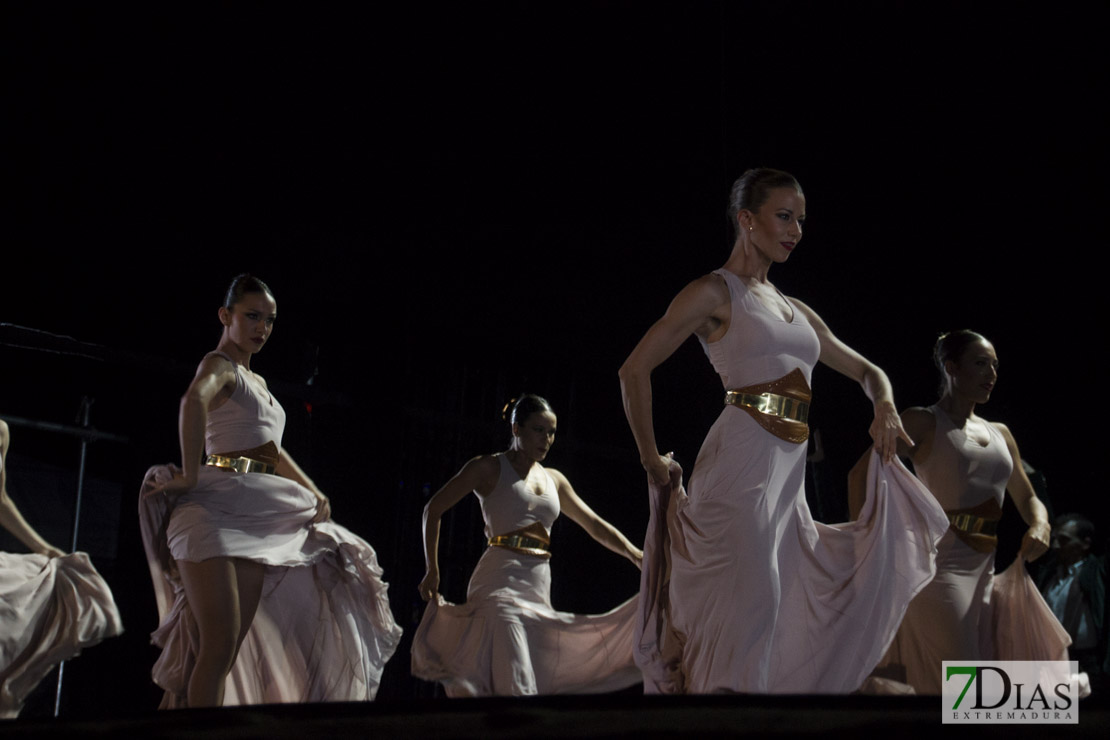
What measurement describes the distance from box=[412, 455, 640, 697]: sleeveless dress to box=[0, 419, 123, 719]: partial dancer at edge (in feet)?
5.17

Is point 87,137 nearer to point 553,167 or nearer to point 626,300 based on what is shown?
point 553,167

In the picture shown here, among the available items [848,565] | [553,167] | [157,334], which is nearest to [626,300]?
[553,167]

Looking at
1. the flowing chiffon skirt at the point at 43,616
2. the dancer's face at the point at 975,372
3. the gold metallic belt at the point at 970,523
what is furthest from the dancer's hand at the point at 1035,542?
the flowing chiffon skirt at the point at 43,616

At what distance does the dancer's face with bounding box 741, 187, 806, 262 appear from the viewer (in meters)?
3.48

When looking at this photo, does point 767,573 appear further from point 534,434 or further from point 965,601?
point 534,434

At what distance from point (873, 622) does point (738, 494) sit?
21.6 inches

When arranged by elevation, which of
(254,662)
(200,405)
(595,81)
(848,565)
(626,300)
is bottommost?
(254,662)

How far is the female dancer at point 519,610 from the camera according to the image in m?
5.18

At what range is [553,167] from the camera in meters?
7.16

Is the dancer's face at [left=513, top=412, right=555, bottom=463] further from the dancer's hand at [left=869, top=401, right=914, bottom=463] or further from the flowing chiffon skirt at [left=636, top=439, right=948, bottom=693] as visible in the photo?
the dancer's hand at [left=869, top=401, right=914, bottom=463]

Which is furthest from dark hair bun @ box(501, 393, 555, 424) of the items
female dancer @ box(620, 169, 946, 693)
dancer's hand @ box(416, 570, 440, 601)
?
female dancer @ box(620, 169, 946, 693)

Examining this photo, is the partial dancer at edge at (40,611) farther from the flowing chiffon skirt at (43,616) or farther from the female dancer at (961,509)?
the female dancer at (961,509)

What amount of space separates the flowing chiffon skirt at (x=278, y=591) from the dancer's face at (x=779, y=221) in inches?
82.0

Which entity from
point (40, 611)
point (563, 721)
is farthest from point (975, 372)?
point (40, 611)
